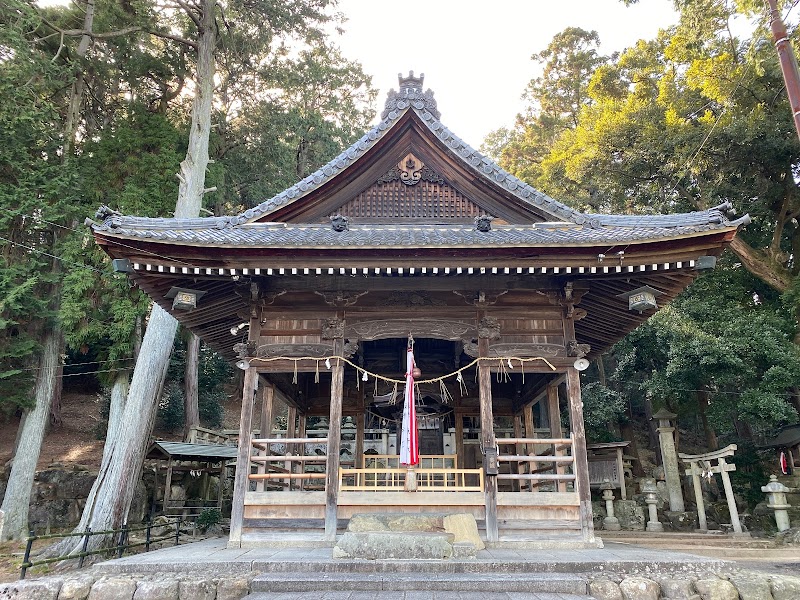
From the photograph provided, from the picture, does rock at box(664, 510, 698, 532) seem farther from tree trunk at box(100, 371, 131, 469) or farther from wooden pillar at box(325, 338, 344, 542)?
tree trunk at box(100, 371, 131, 469)

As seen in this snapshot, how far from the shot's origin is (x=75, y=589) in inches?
236

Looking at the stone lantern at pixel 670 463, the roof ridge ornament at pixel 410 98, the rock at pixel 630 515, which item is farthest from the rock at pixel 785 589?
the stone lantern at pixel 670 463

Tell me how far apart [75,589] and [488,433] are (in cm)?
580

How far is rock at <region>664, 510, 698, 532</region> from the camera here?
17.8 m

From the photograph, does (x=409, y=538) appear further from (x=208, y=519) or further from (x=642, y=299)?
(x=208, y=519)

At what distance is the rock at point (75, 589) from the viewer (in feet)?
19.5

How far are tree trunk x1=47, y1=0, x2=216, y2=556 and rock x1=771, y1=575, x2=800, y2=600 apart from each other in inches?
512

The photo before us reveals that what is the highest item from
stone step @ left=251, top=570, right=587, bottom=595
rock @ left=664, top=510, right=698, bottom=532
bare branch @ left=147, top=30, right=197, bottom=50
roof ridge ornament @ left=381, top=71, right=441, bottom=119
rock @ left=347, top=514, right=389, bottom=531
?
bare branch @ left=147, top=30, right=197, bottom=50

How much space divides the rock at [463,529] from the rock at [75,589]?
Result: 4.43m

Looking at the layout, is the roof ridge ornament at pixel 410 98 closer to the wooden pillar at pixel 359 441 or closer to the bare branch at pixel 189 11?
the wooden pillar at pixel 359 441

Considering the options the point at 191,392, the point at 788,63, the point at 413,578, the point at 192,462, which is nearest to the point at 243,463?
the point at 413,578

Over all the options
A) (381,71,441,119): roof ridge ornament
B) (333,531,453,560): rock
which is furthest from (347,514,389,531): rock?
(381,71,441,119): roof ridge ornament

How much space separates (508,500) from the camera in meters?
7.81

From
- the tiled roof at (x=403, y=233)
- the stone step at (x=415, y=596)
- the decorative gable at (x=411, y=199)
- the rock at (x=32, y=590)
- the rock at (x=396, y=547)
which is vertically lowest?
the rock at (x=32, y=590)
